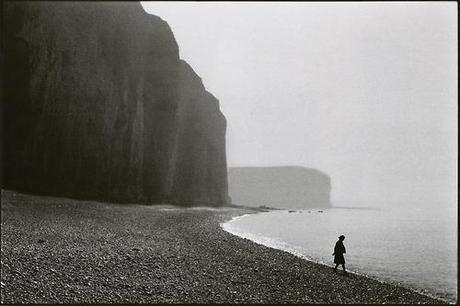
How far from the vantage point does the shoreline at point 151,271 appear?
420 inches

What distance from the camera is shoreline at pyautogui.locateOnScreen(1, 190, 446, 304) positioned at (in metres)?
10.7

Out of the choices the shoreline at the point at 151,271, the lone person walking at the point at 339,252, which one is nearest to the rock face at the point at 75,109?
the shoreline at the point at 151,271

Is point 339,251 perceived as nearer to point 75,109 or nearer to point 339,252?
point 339,252

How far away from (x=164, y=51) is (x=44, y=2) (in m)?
44.0

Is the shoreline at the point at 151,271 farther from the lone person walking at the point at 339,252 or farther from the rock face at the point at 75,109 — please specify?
the rock face at the point at 75,109

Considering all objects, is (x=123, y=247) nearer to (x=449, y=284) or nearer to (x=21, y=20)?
(x=449, y=284)

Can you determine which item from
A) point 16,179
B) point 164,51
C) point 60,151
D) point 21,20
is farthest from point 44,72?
point 164,51

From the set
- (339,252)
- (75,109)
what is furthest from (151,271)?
(75,109)

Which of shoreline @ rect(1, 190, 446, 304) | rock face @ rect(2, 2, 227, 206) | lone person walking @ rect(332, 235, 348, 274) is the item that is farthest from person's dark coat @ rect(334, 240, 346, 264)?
rock face @ rect(2, 2, 227, 206)

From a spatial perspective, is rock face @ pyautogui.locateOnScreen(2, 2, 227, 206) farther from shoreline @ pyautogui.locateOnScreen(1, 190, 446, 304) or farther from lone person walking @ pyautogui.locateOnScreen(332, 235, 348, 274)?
lone person walking @ pyautogui.locateOnScreen(332, 235, 348, 274)

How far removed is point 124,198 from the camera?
184 feet

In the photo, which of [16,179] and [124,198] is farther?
[124,198]

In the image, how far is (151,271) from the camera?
736 inches

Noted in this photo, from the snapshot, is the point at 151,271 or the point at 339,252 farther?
the point at 151,271
